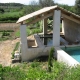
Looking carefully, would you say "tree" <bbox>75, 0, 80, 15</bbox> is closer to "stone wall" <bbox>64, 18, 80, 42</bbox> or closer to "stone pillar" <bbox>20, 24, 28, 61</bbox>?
"stone wall" <bbox>64, 18, 80, 42</bbox>

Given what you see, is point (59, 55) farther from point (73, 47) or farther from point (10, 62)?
point (10, 62)

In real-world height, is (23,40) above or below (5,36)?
above

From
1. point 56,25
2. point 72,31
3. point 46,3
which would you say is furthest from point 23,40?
point 46,3

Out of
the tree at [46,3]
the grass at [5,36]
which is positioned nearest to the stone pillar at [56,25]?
the grass at [5,36]

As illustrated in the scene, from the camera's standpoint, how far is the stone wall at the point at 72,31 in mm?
17645

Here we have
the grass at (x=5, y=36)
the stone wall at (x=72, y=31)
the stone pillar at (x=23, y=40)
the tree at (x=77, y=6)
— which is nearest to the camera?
the stone pillar at (x=23, y=40)

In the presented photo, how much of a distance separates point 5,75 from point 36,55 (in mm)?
7523

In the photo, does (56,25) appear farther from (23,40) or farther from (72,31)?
(72,31)

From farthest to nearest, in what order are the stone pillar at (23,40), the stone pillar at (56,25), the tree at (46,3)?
the tree at (46,3) → the stone pillar at (56,25) → the stone pillar at (23,40)

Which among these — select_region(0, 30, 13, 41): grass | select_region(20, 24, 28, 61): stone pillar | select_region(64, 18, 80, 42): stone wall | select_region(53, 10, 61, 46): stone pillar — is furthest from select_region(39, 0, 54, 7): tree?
select_region(20, 24, 28, 61): stone pillar

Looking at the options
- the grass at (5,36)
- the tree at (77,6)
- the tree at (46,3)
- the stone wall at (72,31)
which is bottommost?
the grass at (5,36)

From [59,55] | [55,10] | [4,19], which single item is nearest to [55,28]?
[55,10]

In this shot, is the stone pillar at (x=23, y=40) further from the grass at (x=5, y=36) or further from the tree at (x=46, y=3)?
the tree at (x=46, y=3)

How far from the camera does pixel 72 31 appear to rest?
19.0 metres
